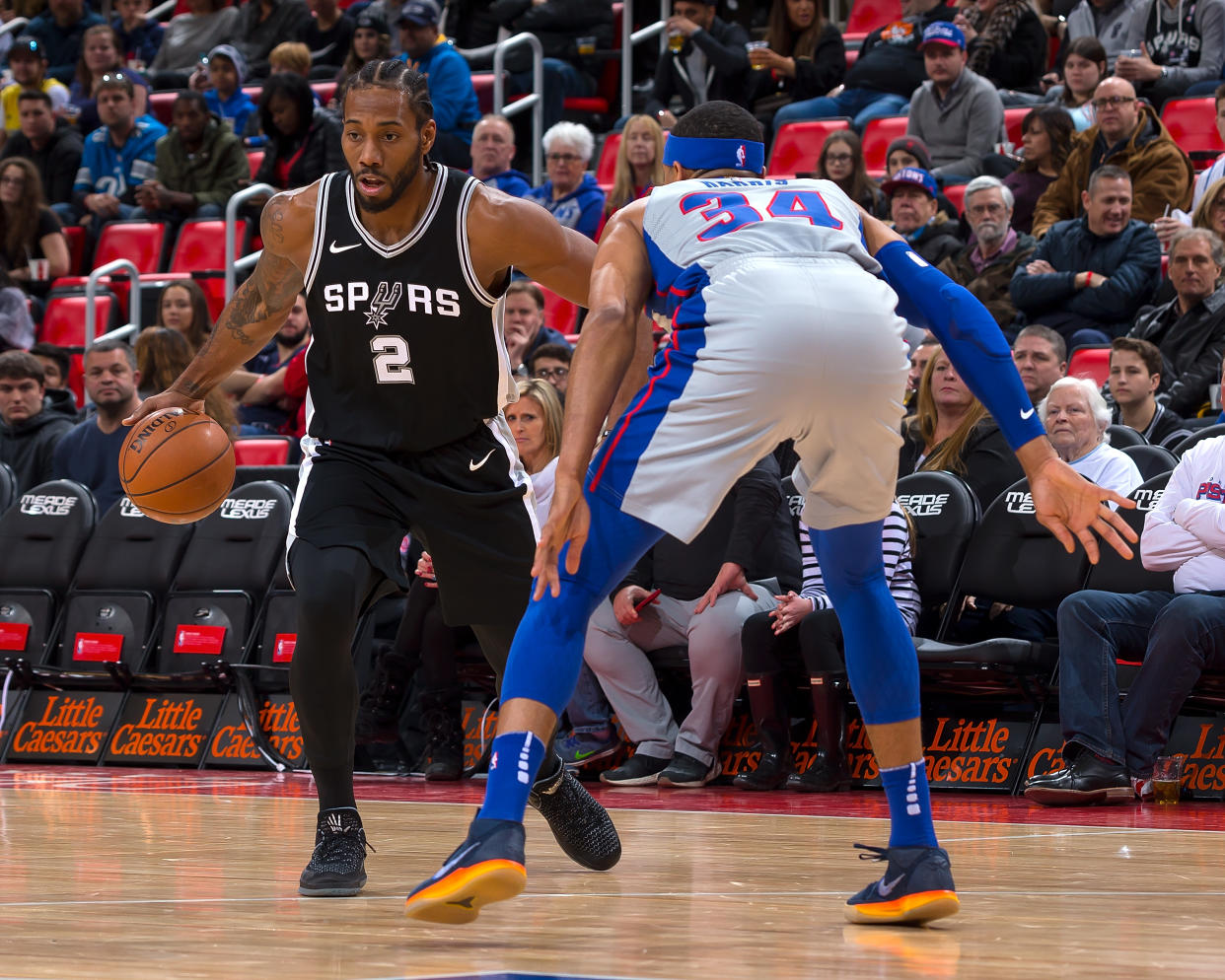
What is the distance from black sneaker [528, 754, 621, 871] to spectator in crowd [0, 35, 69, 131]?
12.0 m

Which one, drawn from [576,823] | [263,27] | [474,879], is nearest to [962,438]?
[576,823]

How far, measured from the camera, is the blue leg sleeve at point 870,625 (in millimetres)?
3637

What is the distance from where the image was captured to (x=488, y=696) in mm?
8164

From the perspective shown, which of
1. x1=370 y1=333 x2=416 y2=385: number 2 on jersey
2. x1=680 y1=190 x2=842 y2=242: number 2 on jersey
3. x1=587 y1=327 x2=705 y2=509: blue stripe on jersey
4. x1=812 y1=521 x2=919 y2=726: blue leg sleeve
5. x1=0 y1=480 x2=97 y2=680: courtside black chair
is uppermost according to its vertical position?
x1=680 y1=190 x2=842 y2=242: number 2 on jersey

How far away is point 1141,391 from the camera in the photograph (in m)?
7.91

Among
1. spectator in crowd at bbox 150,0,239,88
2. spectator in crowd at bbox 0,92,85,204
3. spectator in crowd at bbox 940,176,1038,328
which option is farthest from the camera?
spectator in crowd at bbox 150,0,239,88

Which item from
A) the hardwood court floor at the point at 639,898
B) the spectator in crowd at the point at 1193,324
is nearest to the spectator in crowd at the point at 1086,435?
the spectator in crowd at the point at 1193,324

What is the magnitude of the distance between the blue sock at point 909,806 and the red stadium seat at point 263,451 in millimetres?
6686

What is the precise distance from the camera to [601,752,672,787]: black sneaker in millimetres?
7500

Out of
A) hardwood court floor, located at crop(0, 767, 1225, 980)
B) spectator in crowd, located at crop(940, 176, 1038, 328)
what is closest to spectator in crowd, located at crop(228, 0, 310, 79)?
spectator in crowd, located at crop(940, 176, 1038, 328)

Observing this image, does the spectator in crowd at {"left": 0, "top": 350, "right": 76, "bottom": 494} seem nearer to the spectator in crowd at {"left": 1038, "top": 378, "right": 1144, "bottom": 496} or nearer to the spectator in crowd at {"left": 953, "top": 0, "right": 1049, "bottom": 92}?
the spectator in crowd at {"left": 1038, "top": 378, "right": 1144, "bottom": 496}

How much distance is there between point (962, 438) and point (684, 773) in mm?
1915

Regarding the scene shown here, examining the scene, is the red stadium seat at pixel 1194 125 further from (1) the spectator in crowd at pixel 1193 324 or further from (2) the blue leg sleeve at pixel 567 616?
(2) the blue leg sleeve at pixel 567 616

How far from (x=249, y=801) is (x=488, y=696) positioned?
1.76m
